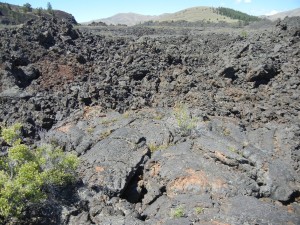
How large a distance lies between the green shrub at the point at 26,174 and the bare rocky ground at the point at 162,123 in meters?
1.02

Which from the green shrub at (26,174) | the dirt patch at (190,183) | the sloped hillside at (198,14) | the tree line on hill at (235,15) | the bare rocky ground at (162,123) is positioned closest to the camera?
the green shrub at (26,174)

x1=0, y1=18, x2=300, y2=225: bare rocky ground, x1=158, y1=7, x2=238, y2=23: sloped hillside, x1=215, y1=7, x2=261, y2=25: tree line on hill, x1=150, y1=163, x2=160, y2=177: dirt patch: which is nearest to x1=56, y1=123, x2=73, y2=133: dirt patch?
x1=0, y1=18, x2=300, y2=225: bare rocky ground

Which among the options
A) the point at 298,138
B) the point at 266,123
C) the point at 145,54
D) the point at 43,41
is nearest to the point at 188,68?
the point at 145,54

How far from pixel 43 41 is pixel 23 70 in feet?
26.5

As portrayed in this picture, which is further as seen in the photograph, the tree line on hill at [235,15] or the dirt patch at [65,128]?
the tree line on hill at [235,15]

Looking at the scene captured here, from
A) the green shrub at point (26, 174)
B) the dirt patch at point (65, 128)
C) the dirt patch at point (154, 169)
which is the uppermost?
the green shrub at point (26, 174)

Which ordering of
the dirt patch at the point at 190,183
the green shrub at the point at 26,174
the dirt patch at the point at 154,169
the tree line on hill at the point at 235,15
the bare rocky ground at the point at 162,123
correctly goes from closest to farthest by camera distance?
the green shrub at the point at 26,174, the bare rocky ground at the point at 162,123, the dirt patch at the point at 190,183, the dirt patch at the point at 154,169, the tree line on hill at the point at 235,15

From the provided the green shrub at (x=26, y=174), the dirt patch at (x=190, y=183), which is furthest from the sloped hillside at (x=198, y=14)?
the green shrub at (x=26, y=174)

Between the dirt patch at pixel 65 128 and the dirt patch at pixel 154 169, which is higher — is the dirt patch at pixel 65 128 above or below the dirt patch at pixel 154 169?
above

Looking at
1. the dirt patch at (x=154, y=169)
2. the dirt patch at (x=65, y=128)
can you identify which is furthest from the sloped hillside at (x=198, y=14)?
the dirt patch at (x=154, y=169)

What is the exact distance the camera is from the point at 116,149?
802 inches

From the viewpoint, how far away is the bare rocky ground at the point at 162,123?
16672 mm

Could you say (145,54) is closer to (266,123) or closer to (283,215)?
(266,123)

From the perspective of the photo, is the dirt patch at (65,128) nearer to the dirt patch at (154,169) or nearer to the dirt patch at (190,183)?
the dirt patch at (154,169)
